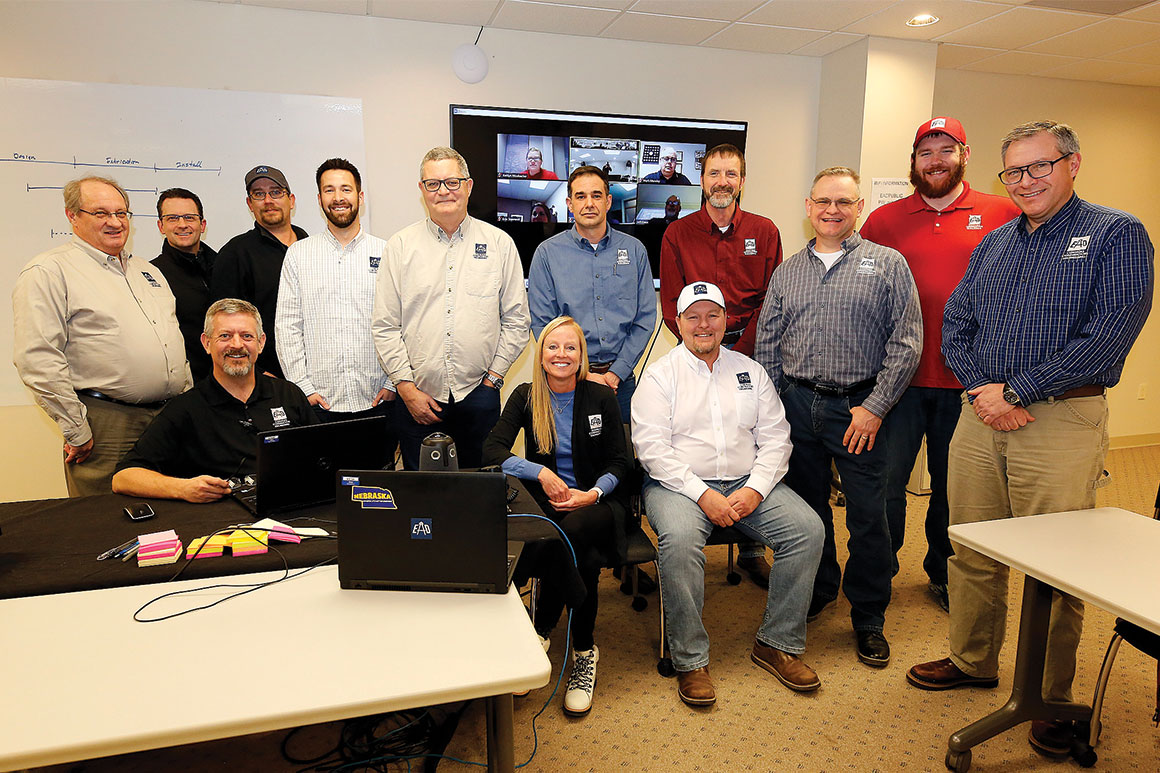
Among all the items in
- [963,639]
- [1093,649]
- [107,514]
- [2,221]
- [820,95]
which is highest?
[820,95]

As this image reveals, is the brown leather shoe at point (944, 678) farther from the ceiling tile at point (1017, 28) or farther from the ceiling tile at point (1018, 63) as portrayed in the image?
the ceiling tile at point (1018, 63)

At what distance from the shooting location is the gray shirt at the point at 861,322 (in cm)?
265

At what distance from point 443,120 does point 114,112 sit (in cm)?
170

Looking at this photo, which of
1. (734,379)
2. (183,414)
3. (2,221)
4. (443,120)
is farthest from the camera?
(443,120)

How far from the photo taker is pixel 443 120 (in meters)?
4.07

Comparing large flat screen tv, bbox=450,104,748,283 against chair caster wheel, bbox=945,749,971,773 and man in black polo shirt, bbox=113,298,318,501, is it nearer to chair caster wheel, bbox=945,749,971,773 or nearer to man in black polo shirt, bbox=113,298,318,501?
man in black polo shirt, bbox=113,298,318,501

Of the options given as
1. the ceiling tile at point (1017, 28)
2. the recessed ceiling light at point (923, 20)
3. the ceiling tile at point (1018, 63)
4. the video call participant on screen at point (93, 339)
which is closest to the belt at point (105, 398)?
the video call participant on screen at point (93, 339)

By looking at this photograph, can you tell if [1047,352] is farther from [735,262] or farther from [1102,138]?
[1102,138]

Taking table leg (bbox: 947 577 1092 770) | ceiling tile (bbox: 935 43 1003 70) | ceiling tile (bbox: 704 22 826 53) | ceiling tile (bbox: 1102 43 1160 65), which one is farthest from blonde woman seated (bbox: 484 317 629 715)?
ceiling tile (bbox: 1102 43 1160 65)

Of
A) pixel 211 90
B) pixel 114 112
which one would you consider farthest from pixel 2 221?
pixel 211 90

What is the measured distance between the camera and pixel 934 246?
2943 mm

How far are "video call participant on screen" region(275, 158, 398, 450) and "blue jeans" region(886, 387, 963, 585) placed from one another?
2307mm

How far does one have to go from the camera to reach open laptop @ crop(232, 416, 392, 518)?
Result: 6.46 feet

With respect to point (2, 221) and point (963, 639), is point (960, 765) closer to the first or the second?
point (963, 639)
